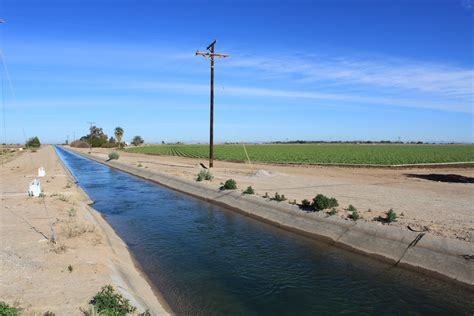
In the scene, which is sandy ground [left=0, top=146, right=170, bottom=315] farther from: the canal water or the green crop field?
the green crop field

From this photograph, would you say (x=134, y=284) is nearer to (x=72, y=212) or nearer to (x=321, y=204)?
(x=72, y=212)

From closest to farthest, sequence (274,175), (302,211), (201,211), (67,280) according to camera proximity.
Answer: (67,280)
(302,211)
(201,211)
(274,175)

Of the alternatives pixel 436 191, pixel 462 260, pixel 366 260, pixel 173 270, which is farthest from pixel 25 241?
pixel 436 191

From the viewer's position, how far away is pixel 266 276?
10.5 metres

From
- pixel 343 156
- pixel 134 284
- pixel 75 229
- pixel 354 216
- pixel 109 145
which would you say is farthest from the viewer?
pixel 109 145

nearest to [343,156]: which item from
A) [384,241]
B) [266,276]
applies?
[384,241]

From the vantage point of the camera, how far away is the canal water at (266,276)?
8664 millimetres

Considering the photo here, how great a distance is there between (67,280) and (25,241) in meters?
3.87

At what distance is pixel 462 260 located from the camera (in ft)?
32.6

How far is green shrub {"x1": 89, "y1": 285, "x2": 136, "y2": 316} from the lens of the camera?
6.55m

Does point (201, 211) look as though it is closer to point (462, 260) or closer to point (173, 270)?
point (173, 270)

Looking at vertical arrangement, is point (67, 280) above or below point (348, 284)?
above

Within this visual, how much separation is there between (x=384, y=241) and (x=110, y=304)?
8686 millimetres

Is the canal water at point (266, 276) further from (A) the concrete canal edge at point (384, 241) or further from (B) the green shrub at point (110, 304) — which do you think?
(B) the green shrub at point (110, 304)
